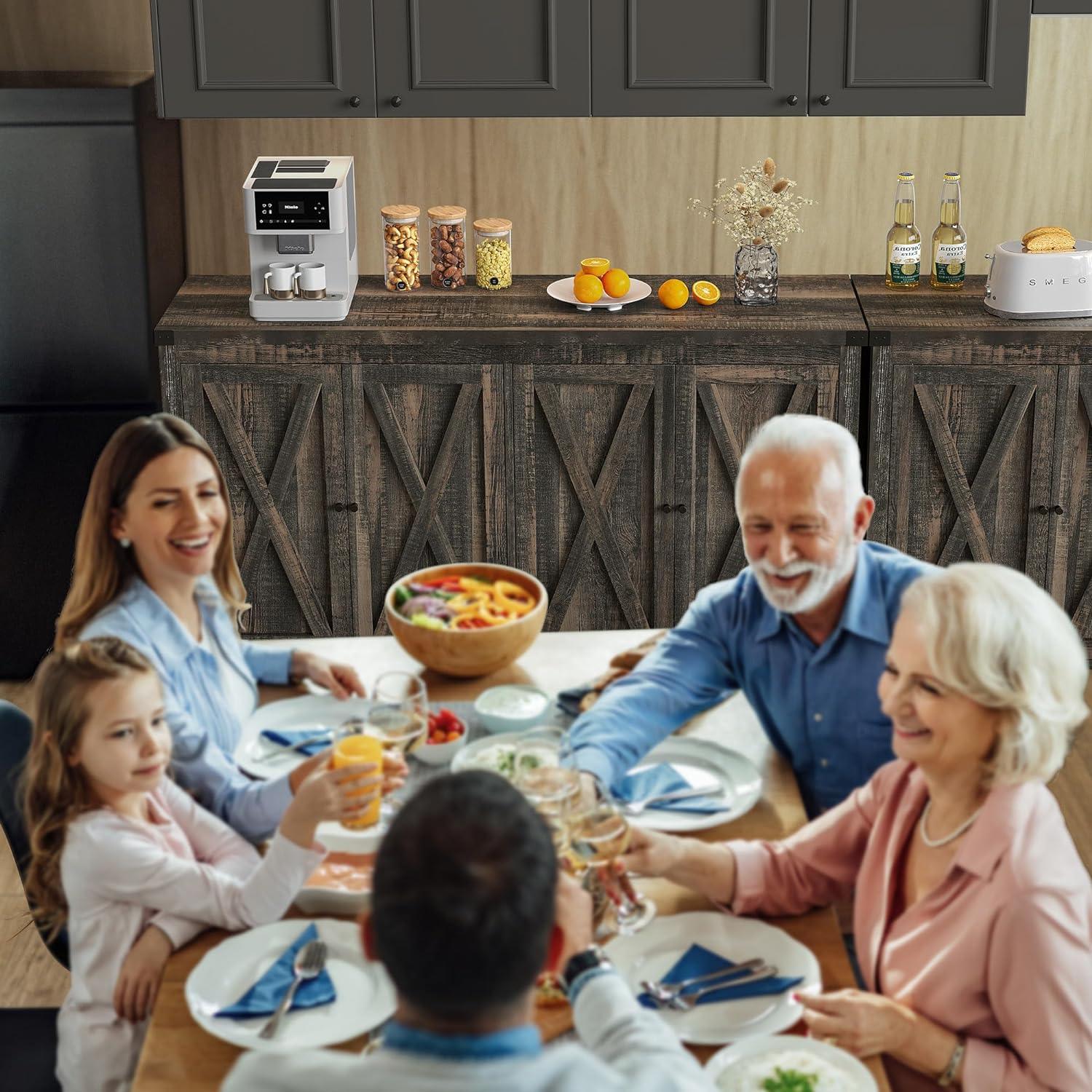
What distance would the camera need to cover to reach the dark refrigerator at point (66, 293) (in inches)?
174

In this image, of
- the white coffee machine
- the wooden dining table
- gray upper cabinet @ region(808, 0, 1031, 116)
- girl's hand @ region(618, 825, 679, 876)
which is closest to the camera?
the wooden dining table

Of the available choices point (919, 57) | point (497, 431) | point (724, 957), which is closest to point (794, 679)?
point (724, 957)

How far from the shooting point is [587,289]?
175 inches

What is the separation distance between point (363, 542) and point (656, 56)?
1532 mm

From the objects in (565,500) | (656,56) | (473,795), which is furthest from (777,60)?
(473,795)

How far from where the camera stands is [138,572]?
247cm

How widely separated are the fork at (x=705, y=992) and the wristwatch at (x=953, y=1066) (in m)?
→ 0.23

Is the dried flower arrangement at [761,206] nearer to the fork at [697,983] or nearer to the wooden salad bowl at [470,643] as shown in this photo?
the wooden salad bowl at [470,643]

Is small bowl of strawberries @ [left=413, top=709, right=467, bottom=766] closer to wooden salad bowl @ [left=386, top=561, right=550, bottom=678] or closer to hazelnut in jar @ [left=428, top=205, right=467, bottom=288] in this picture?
wooden salad bowl @ [left=386, top=561, right=550, bottom=678]

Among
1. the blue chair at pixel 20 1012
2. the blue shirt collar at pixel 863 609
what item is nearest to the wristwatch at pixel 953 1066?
the blue shirt collar at pixel 863 609

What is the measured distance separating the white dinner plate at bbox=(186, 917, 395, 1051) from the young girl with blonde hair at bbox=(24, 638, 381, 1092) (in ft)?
0.16

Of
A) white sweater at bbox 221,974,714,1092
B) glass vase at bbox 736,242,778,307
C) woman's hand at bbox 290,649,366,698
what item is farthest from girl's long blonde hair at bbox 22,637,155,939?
glass vase at bbox 736,242,778,307

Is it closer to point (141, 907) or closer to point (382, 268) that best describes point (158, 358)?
point (382, 268)

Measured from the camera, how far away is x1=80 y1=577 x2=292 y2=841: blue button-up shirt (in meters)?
2.30
